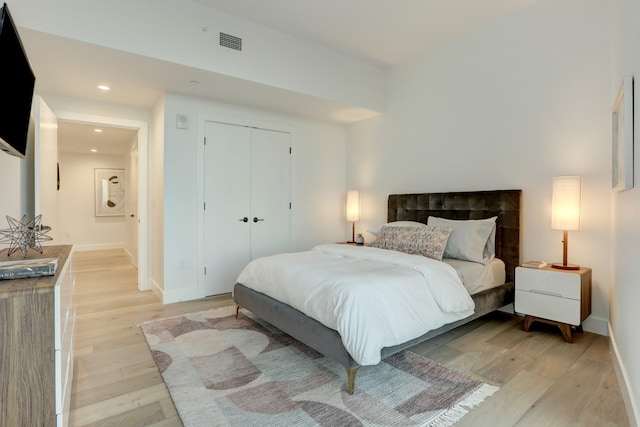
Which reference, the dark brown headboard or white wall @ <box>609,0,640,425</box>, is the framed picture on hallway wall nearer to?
the dark brown headboard

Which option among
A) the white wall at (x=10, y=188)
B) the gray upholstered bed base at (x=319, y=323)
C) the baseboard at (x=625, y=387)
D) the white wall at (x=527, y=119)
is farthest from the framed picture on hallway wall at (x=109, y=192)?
the baseboard at (x=625, y=387)

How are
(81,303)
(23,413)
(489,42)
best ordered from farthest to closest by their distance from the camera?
(81,303), (489,42), (23,413)

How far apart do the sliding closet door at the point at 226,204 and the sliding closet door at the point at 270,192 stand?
86 mm

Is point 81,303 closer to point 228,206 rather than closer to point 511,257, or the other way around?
point 228,206

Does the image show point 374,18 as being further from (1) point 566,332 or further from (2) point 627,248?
(1) point 566,332

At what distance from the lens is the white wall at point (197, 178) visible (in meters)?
3.79

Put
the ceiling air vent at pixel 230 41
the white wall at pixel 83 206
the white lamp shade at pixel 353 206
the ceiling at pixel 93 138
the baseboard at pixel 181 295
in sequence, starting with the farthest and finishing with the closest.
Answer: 1. the white wall at pixel 83 206
2. the ceiling at pixel 93 138
3. the white lamp shade at pixel 353 206
4. the baseboard at pixel 181 295
5. the ceiling air vent at pixel 230 41

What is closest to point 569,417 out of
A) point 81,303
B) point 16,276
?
point 16,276

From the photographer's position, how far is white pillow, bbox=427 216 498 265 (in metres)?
3.12

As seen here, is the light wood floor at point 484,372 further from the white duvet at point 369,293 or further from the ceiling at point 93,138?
the ceiling at point 93,138

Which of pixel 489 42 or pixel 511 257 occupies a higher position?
pixel 489 42

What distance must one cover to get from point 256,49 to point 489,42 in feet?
7.97

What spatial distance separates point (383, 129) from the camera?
4.71 metres

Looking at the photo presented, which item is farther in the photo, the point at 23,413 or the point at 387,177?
the point at 387,177
